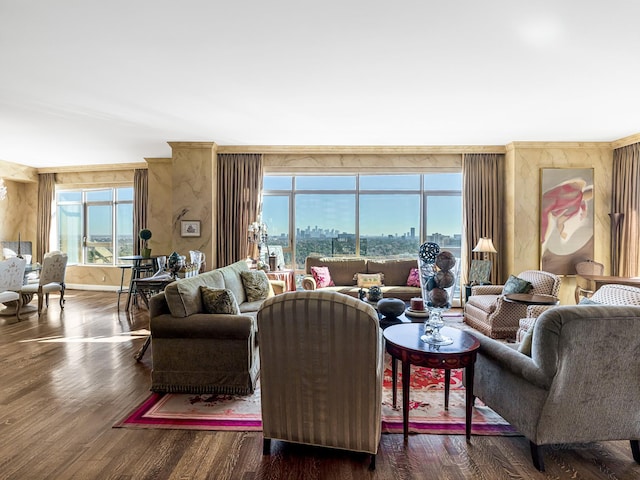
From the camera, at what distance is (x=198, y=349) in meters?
2.71

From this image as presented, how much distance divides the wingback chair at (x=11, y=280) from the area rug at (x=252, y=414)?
145 inches

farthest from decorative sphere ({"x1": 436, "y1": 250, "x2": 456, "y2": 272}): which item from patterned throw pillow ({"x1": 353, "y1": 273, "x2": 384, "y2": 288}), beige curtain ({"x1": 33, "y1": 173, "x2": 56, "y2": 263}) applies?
beige curtain ({"x1": 33, "y1": 173, "x2": 56, "y2": 263})

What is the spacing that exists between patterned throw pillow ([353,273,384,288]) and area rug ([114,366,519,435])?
253 centimetres

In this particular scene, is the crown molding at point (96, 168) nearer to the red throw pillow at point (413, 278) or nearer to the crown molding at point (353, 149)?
the crown molding at point (353, 149)

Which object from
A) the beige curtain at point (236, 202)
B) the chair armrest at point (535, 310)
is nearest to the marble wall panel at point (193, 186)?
the beige curtain at point (236, 202)

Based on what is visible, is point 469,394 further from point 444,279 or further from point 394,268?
point 394,268

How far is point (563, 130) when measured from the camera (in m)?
5.01

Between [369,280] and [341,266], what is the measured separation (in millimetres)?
572

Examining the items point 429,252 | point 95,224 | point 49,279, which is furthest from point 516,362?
point 95,224

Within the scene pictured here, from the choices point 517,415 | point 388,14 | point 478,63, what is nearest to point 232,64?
point 388,14

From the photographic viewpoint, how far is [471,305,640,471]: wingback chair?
165 centimetres

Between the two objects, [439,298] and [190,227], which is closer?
[439,298]

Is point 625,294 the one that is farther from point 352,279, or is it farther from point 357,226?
point 357,226

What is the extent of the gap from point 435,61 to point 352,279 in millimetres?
3476
